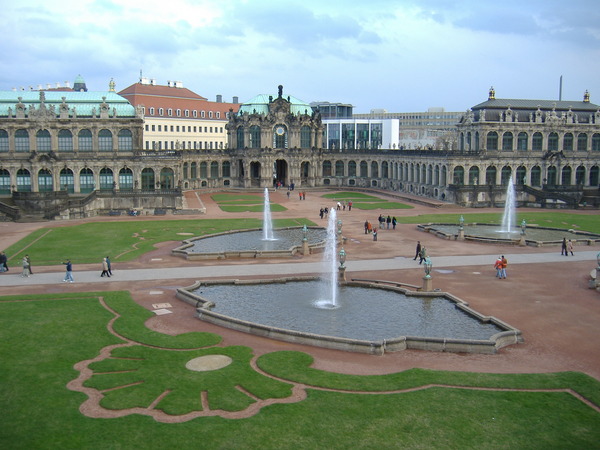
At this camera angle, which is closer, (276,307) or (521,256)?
(276,307)

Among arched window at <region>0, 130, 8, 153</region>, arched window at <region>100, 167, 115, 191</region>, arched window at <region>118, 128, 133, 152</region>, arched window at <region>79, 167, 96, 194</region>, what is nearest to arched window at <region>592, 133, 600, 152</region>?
arched window at <region>118, 128, 133, 152</region>

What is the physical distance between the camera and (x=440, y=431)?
2461cm

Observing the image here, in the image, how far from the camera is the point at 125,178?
109m

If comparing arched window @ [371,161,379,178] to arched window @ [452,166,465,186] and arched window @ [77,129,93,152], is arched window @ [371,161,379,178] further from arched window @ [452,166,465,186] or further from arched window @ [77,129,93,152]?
arched window @ [77,129,93,152]

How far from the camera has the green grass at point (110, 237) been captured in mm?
59875

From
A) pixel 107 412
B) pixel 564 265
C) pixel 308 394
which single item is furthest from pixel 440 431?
pixel 564 265

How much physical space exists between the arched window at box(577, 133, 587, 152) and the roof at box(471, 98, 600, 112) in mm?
5603

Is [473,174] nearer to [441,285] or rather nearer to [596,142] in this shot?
[596,142]

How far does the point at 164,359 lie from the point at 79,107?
86873mm

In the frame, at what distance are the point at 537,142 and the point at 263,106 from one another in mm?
62287

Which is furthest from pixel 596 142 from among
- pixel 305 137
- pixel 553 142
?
pixel 305 137

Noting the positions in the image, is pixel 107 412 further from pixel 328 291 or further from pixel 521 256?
pixel 521 256

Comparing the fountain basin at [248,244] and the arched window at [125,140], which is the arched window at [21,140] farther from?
the fountain basin at [248,244]

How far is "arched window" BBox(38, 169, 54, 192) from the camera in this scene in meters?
106
